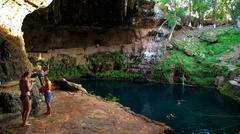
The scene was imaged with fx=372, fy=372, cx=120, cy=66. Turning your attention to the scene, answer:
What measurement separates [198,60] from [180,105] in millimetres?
7390

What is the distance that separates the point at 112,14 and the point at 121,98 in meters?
6.36

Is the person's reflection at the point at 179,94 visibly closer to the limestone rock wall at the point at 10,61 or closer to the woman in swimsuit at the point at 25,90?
the limestone rock wall at the point at 10,61

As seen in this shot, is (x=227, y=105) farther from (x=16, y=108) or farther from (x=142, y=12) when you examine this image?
(x=16, y=108)

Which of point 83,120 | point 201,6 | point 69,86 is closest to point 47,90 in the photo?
point 83,120

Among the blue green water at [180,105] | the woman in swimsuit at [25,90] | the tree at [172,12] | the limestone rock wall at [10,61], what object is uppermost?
the tree at [172,12]

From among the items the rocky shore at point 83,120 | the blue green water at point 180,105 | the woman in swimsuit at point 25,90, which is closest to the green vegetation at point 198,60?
the blue green water at point 180,105

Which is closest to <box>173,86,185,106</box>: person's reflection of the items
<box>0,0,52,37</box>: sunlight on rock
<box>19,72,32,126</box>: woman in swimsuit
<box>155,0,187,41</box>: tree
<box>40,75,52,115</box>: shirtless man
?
<box>155,0,187,41</box>: tree

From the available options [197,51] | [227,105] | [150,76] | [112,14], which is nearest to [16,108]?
[227,105]

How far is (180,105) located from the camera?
21.6 metres

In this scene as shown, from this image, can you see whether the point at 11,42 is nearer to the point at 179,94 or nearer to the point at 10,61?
the point at 10,61

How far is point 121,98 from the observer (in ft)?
76.3

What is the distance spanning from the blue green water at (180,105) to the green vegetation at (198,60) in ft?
4.23

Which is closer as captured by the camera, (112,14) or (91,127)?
(91,127)

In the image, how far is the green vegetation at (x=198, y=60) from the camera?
87.6ft
